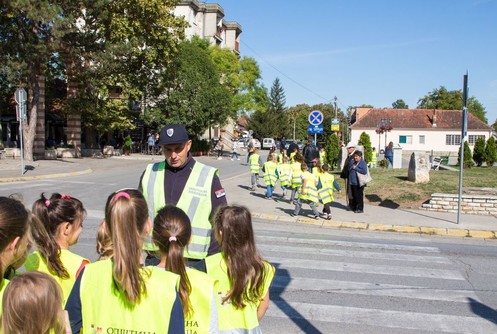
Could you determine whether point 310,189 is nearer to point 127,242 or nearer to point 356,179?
point 356,179

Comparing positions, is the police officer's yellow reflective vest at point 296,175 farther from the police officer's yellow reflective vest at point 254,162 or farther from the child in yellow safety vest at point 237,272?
the child in yellow safety vest at point 237,272

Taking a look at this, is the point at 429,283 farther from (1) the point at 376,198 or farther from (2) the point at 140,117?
(2) the point at 140,117

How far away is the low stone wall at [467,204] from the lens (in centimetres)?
1393

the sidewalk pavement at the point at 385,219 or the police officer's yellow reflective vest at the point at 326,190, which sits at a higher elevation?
the police officer's yellow reflective vest at the point at 326,190

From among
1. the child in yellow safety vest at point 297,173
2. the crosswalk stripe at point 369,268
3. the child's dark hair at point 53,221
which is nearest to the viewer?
the child's dark hair at point 53,221

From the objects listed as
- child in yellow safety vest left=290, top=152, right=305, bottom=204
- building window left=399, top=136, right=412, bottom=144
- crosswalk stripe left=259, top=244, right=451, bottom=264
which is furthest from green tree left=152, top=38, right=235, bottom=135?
building window left=399, top=136, right=412, bottom=144

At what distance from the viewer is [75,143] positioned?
34.4 metres

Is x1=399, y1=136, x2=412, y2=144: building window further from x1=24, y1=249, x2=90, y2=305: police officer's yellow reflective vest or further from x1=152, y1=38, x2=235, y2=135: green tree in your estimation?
x1=24, y1=249, x2=90, y2=305: police officer's yellow reflective vest

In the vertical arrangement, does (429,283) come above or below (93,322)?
below

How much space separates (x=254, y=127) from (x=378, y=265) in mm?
71362

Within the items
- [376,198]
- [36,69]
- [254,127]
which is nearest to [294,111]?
[254,127]

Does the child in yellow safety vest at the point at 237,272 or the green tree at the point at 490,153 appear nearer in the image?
the child in yellow safety vest at the point at 237,272

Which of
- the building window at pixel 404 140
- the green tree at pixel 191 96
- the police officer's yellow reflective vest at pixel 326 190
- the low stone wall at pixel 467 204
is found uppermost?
the green tree at pixel 191 96

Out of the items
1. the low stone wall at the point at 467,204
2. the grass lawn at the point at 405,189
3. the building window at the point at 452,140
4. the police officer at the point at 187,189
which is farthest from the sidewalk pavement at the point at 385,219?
the building window at the point at 452,140
